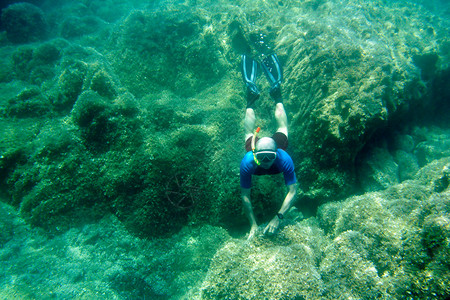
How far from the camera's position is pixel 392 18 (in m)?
6.55

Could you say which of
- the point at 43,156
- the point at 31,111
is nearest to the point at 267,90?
the point at 43,156

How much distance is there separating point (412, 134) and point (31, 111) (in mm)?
9379

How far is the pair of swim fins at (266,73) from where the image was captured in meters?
4.66

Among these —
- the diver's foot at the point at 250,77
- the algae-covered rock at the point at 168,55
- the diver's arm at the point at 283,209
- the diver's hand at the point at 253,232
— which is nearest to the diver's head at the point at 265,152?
the diver's arm at the point at 283,209

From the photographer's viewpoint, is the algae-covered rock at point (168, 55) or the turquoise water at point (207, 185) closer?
the turquoise water at point (207, 185)

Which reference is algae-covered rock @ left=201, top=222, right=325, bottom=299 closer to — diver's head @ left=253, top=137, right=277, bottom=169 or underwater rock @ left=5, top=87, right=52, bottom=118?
diver's head @ left=253, top=137, right=277, bottom=169

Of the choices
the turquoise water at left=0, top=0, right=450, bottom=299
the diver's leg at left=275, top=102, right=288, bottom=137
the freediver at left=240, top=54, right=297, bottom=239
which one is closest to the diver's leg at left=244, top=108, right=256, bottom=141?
the freediver at left=240, top=54, right=297, bottom=239

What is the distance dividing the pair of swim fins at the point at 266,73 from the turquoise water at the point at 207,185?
0.85ft

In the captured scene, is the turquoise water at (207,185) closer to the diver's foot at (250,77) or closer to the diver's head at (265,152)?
the diver's foot at (250,77)

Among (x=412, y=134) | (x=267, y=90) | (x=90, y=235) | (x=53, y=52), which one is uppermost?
(x=53, y=52)

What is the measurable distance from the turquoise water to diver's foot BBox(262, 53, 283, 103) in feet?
0.78

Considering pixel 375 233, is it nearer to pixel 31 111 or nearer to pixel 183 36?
pixel 183 36

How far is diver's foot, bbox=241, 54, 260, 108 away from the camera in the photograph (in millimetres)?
4645

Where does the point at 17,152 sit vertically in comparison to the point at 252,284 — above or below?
above
